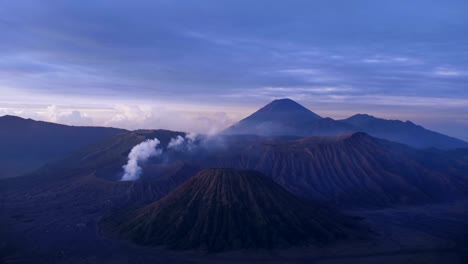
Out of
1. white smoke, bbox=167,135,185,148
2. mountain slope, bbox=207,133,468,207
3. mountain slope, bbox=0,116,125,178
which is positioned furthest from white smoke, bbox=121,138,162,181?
mountain slope, bbox=0,116,125,178

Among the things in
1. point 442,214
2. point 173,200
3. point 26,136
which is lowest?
point 442,214

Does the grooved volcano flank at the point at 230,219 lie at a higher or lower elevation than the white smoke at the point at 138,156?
lower

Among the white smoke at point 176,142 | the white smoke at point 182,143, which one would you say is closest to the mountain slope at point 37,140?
the white smoke at point 176,142

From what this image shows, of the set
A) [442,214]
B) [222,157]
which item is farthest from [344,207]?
[222,157]

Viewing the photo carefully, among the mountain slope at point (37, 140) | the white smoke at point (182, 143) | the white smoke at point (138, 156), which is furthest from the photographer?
the mountain slope at point (37, 140)

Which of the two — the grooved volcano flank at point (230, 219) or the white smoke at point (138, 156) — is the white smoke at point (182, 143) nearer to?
the white smoke at point (138, 156)

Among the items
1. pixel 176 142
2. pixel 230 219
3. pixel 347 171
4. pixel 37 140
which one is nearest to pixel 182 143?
pixel 176 142

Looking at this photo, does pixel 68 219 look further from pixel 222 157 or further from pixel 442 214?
pixel 442 214
